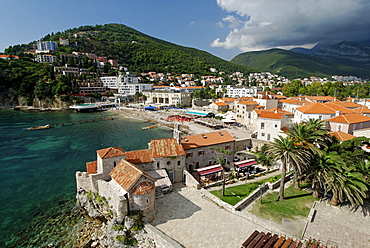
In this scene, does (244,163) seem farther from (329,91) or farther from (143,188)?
(329,91)

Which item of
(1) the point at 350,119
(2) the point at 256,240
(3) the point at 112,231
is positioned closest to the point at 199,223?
(2) the point at 256,240

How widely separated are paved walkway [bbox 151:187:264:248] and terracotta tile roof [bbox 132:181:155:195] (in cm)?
289

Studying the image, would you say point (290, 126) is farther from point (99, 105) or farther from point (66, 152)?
point (99, 105)

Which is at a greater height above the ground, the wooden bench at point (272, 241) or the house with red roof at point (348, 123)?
the house with red roof at point (348, 123)

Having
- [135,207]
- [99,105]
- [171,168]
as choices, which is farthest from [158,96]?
[135,207]

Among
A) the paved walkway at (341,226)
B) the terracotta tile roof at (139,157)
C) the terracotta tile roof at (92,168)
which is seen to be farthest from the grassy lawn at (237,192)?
the terracotta tile roof at (92,168)

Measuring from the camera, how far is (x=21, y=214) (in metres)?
21.5

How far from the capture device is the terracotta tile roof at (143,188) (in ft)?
54.3

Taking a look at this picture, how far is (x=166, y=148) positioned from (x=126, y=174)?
24.2 feet

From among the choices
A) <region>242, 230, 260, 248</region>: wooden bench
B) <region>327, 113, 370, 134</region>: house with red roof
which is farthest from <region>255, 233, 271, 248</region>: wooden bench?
<region>327, 113, 370, 134</region>: house with red roof

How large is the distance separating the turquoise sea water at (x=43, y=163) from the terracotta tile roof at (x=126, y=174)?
27.8 ft

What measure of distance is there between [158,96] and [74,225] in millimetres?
99052

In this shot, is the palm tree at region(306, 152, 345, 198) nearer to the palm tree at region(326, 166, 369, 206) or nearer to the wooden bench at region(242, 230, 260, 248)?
the palm tree at region(326, 166, 369, 206)

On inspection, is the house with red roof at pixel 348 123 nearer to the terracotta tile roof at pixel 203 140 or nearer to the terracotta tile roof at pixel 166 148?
the terracotta tile roof at pixel 203 140
